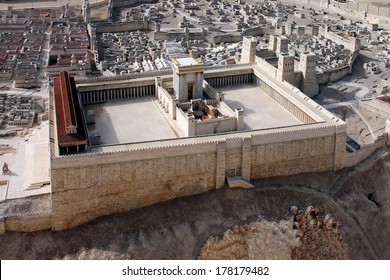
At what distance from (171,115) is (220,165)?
1296cm

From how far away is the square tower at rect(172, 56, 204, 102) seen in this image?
75938mm

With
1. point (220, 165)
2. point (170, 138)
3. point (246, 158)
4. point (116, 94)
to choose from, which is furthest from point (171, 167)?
point (116, 94)

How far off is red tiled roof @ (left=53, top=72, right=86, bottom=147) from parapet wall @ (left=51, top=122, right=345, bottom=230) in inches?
107

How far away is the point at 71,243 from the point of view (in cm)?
6194

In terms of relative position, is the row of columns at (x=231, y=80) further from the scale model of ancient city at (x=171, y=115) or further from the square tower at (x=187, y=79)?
the square tower at (x=187, y=79)

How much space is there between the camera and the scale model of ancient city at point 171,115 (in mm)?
63344

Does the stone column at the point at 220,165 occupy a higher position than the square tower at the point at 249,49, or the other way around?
the square tower at the point at 249,49

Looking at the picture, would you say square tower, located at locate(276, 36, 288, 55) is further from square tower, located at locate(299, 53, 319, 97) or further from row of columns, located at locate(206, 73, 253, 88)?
row of columns, located at locate(206, 73, 253, 88)

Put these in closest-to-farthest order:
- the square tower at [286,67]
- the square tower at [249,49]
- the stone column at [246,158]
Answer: the stone column at [246,158]
the square tower at [286,67]
the square tower at [249,49]

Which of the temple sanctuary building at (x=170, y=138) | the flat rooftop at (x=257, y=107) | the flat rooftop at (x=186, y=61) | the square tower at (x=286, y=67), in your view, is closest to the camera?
the temple sanctuary building at (x=170, y=138)

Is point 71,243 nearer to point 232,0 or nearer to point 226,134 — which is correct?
point 226,134

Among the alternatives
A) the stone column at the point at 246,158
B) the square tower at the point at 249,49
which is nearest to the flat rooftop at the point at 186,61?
the stone column at the point at 246,158

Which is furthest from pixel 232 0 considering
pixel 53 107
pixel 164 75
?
pixel 53 107

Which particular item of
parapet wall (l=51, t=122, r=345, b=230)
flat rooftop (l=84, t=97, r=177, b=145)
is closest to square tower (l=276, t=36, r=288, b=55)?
flat rooftop (l=84, t=97, r=177, b=145)
